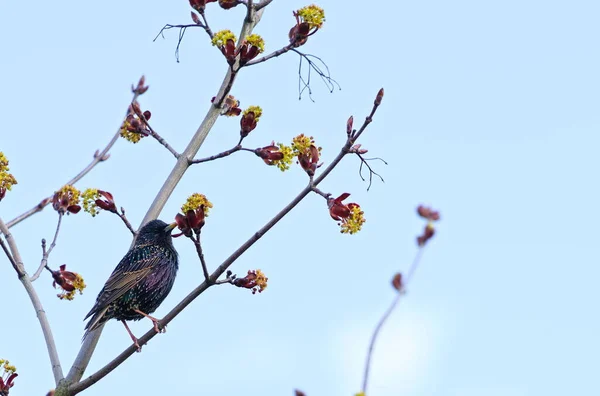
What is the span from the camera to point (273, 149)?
4355mm

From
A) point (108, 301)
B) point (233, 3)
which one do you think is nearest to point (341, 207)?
point (233, 3)

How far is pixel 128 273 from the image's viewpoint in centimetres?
638

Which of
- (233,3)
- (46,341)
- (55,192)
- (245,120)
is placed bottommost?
(46,341)

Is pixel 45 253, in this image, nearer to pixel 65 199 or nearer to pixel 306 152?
pixel 65 199

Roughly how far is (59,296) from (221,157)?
1.13 m

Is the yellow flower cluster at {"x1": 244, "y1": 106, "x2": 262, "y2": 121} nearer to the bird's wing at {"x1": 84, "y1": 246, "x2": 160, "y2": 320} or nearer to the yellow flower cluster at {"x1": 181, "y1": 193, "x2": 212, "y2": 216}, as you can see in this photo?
the yellow flower cluster at {"x1": 181, "y1": 193, "x2": 212, "y2": 216}

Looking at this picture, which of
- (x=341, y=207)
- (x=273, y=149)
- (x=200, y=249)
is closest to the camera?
(x=200, y=249)

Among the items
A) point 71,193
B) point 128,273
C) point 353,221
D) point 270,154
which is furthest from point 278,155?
point 128,273

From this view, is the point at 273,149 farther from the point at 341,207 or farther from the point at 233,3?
the point at 233,3

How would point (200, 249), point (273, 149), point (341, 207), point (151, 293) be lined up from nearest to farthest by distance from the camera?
point (200, 249) → point (341, 207) → point (273, 149) → point (151, 293)

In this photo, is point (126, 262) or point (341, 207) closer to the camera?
point (341, 207)

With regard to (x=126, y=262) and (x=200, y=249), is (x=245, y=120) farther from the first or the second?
(x=126, y=262)

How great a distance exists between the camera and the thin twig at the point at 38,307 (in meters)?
4.12

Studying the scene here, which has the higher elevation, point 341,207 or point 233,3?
point 233,3
